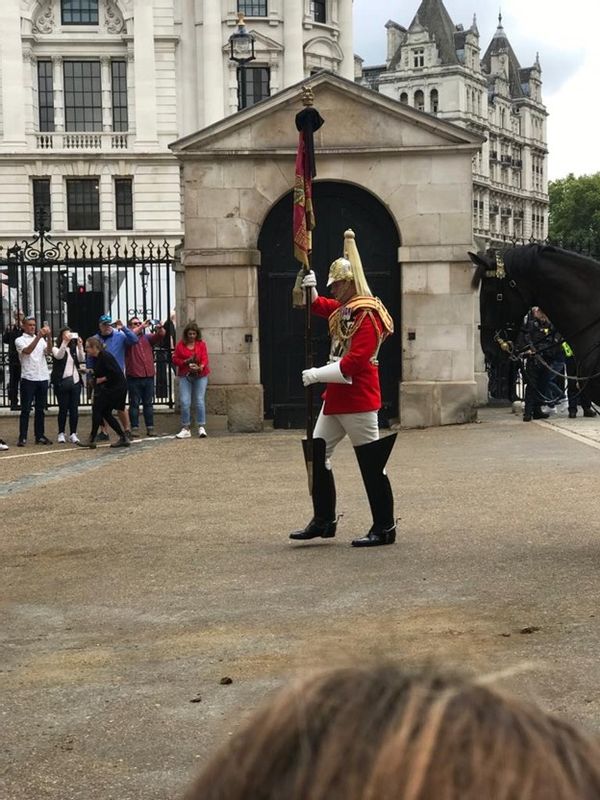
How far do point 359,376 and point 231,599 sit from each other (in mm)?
2393

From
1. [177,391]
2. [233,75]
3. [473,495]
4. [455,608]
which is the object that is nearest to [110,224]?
[233,75]

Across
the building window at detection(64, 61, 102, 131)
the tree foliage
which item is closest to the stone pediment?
the building window at detection(64, 61, 102, 131)

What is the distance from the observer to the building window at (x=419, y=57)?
11394 centimetres

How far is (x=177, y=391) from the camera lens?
66.1 ft

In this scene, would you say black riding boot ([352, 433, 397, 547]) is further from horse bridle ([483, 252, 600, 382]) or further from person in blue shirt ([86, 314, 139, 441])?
person in blue shirt ([86, 314, 139, 441])

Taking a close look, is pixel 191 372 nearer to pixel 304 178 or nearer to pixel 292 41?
pixel 304 178

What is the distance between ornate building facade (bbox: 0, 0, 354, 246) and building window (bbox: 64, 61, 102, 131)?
0.14 ft

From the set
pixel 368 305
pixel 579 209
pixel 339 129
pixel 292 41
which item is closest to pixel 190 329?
pixel 339 129

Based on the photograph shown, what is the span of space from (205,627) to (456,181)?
13912 mm

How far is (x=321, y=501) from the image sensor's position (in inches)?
364

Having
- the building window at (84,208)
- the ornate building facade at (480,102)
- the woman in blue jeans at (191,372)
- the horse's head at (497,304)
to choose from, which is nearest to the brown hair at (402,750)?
the horse's head at (497,304)

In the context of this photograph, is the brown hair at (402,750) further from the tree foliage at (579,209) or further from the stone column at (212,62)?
the tree foliage at (579,209)

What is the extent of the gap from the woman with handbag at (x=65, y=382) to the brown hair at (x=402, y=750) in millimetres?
17956

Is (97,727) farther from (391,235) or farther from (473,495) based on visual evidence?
(391,235)
